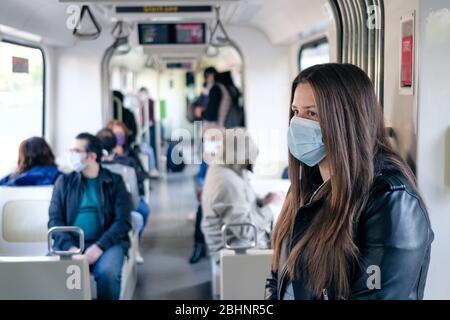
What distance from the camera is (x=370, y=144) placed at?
5.29 feet

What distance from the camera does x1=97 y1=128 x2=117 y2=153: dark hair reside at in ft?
19.3

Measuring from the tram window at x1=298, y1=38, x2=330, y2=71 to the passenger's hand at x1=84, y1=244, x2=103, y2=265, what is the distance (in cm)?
258

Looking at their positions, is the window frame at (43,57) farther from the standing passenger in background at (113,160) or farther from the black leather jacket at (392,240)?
the black leather jacket at (392,240)

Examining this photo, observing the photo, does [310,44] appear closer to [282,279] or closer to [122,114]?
[122,114]

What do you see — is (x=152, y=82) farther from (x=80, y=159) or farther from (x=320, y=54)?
(x=80, y=159)

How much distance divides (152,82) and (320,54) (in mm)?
9427

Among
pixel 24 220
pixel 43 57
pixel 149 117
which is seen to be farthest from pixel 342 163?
pixel 149 117

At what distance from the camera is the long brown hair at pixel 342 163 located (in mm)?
1599

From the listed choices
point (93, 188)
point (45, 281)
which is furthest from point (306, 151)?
point (93, 188)

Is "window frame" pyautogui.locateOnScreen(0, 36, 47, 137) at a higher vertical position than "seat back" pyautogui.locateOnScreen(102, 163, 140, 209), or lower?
higher

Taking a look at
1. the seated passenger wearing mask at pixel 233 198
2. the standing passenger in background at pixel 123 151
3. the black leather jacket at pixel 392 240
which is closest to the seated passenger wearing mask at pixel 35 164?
the seated passenger wearing mask at pixel 233 198

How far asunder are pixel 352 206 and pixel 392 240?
0.43 ft

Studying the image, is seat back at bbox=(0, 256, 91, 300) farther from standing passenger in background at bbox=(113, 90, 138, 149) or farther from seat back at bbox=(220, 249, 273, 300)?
standing passenger in background at bbox=(113, 90, 138, 149)

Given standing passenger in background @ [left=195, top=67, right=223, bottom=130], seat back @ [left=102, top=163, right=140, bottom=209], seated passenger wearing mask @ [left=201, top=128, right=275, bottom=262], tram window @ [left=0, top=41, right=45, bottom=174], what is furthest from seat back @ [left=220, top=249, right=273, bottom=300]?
standing passenger in background @ [left=195, top=67, right=223, bottom=130]
